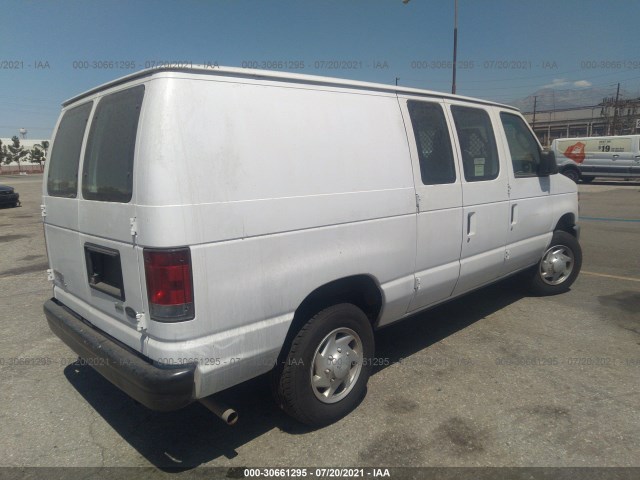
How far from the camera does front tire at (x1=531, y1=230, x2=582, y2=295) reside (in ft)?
17.7

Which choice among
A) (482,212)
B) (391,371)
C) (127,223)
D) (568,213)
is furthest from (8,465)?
(568,213)

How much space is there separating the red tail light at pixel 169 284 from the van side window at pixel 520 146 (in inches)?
139

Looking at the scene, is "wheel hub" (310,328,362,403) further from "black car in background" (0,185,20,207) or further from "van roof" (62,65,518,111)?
"black car in background" (0,185,20,207)

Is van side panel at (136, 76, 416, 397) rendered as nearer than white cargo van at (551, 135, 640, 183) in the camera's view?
Yes

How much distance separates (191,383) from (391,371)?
1.98 meters

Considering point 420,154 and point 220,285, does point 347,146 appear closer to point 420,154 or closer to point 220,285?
point 420,154

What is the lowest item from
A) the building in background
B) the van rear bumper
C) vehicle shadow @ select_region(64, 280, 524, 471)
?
vehicle shadow @ select_region(64, 280, 524, 471)

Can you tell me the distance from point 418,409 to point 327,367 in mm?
779

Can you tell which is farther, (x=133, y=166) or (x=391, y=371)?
(x=391, y=371)

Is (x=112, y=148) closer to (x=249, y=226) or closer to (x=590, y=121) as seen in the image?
(x=249, y=226)

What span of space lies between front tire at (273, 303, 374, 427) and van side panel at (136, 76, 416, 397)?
174 millimetres

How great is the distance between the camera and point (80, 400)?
11.3ft

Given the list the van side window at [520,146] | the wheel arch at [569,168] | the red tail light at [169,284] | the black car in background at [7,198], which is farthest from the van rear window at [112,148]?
the wheel arch at [569,168]

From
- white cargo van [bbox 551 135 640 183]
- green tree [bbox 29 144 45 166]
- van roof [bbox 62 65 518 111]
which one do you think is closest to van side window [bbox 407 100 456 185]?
van roof [bbox 62 65 518 111]
